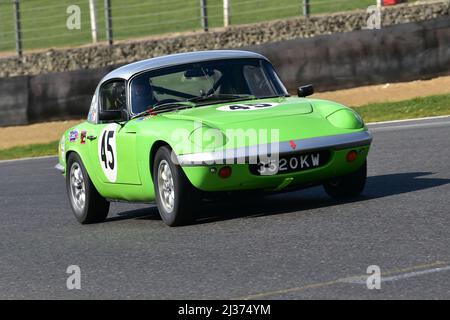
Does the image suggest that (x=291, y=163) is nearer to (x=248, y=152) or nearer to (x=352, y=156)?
(x=248, y=152)

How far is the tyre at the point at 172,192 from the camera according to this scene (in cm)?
914

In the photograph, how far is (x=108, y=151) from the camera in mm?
10344

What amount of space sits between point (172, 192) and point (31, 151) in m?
11.4

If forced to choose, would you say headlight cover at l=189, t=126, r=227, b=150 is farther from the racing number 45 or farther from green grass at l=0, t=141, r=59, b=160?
green grass at l=0, t=141, r=59, b=160

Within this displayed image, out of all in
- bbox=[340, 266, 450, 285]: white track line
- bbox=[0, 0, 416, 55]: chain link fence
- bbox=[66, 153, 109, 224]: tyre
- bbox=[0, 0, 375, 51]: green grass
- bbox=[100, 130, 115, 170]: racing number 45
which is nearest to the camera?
bbox=[340, 266, 450, 285]: white track line

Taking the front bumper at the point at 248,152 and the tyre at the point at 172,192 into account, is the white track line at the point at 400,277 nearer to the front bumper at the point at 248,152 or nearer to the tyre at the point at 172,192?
the front bumper at the point at 248,152

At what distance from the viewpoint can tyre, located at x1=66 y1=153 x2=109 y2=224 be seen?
35.7 feet

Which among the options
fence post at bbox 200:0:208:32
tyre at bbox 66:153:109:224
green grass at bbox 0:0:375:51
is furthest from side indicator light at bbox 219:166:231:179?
green grass at bbox 0:0:375:51

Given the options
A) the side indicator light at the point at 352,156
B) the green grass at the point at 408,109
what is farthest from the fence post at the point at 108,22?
the side indicator light at the point at 352,156

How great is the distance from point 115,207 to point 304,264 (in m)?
5.13

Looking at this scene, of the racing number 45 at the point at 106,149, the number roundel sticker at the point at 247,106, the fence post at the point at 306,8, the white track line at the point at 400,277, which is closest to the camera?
the white track line at the point at 400,277

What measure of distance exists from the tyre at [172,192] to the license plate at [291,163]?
0.53 metres
